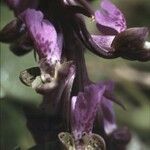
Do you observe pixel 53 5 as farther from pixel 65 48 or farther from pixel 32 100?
pixel 32 100

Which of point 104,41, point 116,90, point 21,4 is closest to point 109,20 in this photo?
point 104,41

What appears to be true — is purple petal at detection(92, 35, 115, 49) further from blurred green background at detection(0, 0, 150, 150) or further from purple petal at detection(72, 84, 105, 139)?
blurred green background at detection(0, 0, 150, 150)

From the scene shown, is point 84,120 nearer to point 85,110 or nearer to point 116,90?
point 85,110

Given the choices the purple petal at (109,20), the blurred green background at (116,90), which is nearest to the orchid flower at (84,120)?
the purple petal at (109,20)

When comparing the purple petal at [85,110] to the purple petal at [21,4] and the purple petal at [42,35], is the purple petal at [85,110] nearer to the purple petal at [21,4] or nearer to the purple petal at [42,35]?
the purple petal at [42,35]

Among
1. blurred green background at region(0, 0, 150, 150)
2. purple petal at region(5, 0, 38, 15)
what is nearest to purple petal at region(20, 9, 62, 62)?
purple petal at region(5, 0, 38, 15)
